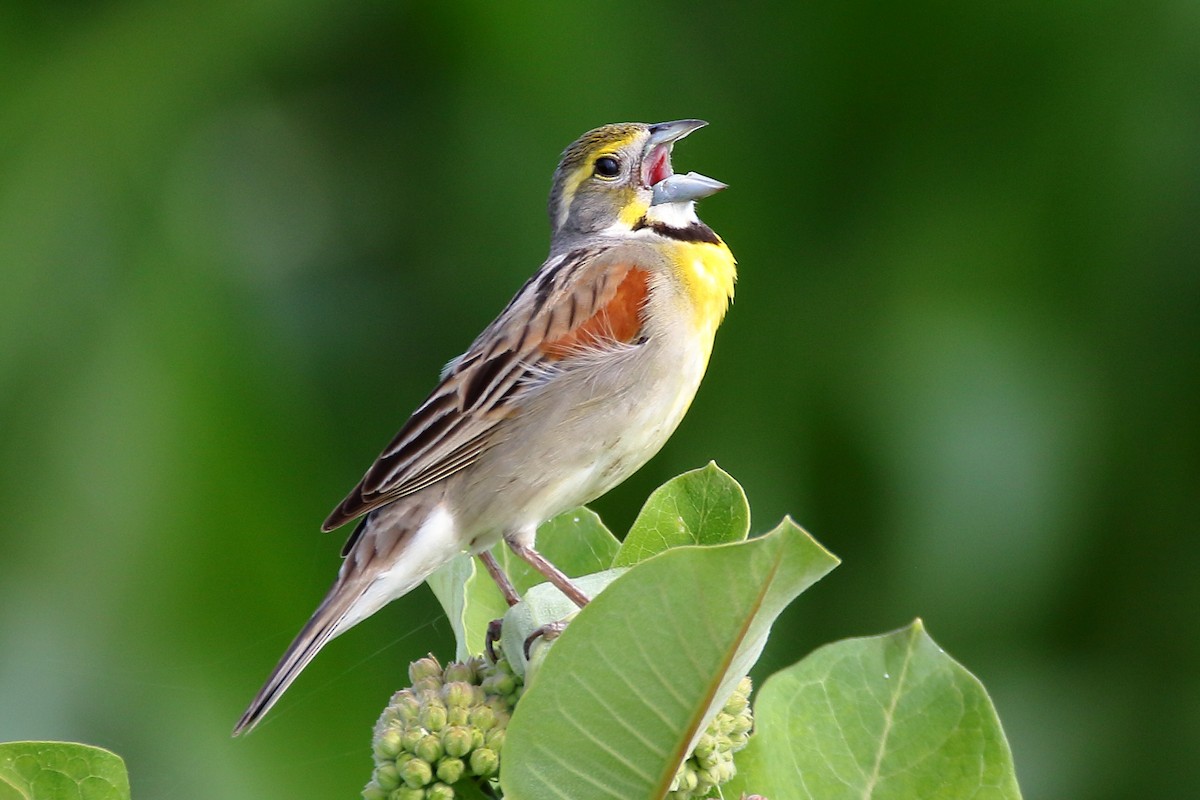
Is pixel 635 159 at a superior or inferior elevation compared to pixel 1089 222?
superior

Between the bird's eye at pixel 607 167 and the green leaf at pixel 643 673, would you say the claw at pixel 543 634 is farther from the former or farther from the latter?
the bird's eye at pixel 607 167

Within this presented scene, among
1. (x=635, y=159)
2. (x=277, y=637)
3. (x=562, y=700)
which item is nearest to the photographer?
(x=562, y=700)

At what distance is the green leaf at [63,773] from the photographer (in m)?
1.46

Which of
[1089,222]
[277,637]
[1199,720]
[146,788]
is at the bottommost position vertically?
[1199,720]

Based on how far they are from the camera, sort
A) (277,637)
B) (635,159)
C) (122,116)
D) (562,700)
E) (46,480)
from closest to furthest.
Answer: (562,700)
(635,159)
(277,637)
(46,480)
(122,116)

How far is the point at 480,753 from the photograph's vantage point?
5.10ft

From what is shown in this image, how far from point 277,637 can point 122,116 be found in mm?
1474

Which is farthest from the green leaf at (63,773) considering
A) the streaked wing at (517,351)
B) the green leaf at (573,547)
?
the streaked wing at (517,351)

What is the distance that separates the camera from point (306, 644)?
90.4 inches

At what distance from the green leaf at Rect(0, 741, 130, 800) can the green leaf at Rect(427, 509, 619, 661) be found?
22.9 inches

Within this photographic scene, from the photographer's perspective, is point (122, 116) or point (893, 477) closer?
point (893, 477)

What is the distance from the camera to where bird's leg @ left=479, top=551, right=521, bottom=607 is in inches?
84.1

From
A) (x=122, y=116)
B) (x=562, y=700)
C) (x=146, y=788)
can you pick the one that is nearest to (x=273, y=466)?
(x=146, y=788)

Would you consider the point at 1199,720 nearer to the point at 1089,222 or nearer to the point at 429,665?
the point at 1089,222
